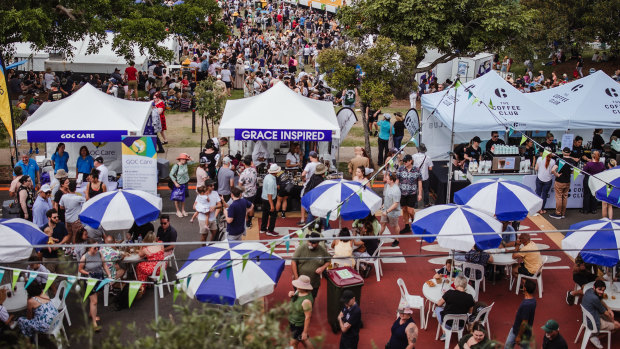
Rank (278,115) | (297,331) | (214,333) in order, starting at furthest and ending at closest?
(278,115) < (297,331) < (214,333)

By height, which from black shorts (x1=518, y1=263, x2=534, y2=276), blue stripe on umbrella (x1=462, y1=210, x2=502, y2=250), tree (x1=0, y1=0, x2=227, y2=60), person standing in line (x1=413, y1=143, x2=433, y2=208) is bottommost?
black shorts (x1=518, y1=263, x2=534, y2=276)

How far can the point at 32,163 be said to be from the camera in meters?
14.6

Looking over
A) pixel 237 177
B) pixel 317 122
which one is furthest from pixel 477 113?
pixel 237 177

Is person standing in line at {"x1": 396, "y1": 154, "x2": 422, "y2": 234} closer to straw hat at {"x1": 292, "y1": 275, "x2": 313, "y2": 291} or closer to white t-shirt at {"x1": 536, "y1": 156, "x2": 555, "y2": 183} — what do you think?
white t-shirt at {"x1": 536, "y1": 156, "x2": 555, "y2": 183}

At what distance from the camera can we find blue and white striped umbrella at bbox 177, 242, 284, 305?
8820mm

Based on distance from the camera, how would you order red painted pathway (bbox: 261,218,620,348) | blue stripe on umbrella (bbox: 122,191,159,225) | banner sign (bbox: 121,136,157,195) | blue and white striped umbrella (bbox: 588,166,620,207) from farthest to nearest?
banner sign (bbox: 121,136,157,195) → blue and white striped umbrella (bbox: 588,166,620,207) → blue stripe on umbrella (bbox: 122,191,159,225) → red painted pathway (bbox: 261,218,620,348)

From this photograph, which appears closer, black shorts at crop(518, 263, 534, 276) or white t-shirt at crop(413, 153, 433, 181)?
black shorts at crop(518, 263, 534, 276)

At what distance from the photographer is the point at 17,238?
32.9ft

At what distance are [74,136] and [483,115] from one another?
10.1 m

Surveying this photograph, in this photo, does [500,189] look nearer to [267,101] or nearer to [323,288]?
[323,288]

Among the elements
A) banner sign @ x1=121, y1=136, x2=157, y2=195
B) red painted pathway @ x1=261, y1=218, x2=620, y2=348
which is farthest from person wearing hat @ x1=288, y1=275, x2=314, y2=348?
banner sign @ x1=121, y1=136, x2=157, y2=195

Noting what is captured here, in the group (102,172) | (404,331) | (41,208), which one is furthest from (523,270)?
(41,208)

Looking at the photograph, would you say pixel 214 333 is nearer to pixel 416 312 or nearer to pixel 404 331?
pixel 404 331

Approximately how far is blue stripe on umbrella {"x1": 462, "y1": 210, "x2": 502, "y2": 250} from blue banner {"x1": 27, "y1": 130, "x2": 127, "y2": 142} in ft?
28.8
